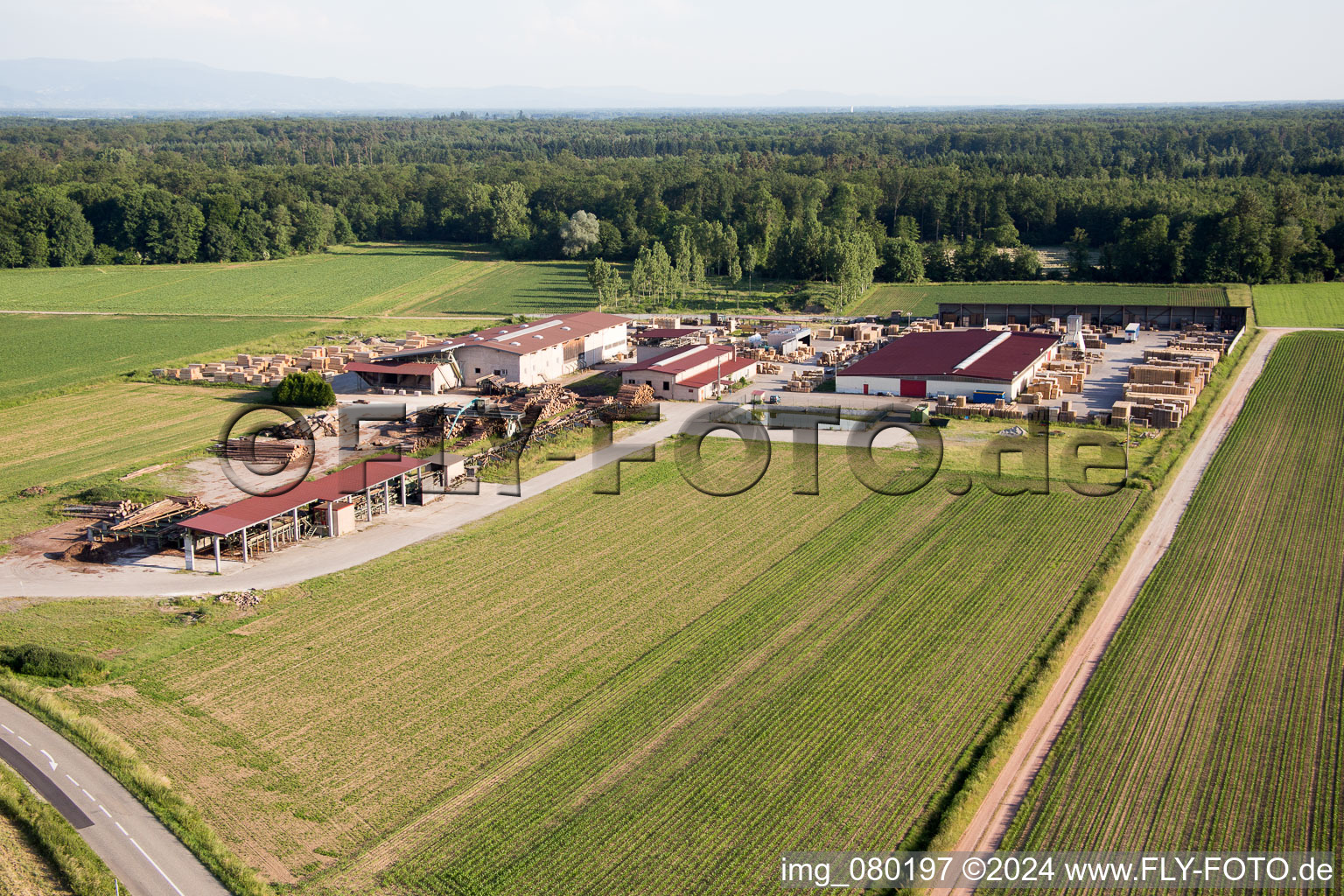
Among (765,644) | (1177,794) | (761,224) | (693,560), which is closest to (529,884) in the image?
(765,644)

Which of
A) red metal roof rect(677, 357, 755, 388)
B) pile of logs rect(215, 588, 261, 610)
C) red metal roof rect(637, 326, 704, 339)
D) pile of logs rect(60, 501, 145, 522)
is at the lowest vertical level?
pile of logs rect(215, 588, 261, 610)

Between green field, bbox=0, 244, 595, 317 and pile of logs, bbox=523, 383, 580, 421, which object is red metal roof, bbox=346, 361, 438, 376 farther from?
green field, bbox=0, 244, 595, 317

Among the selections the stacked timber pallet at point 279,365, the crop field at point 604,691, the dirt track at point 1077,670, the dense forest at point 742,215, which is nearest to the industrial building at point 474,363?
the stacked timber pallet at point 279,365

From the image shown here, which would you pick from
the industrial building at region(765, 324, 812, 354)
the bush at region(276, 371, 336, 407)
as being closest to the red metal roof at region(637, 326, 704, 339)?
the industrial building at region(765, 324, 812, 354)

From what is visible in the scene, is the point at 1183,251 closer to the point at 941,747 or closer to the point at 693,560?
the point at 693,560

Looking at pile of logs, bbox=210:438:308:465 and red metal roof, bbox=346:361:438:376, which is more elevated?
red metal roof, bbox=346:361:438:376

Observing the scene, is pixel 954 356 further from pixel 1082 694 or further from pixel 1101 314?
pixel 1082 694
